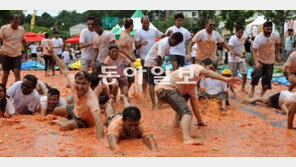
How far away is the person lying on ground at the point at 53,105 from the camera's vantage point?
6.87 meters

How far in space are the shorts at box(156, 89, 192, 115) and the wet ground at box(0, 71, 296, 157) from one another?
1.45ft

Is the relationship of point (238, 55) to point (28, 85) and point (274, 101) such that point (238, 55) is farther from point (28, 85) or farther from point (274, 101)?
point (28, 85)

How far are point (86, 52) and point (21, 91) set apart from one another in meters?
2.54

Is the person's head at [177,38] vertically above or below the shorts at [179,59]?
above

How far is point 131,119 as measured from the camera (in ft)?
16.1

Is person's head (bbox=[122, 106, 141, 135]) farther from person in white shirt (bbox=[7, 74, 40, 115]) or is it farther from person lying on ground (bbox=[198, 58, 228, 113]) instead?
person lying on ground (bbox=[198, 58, 228, 113])

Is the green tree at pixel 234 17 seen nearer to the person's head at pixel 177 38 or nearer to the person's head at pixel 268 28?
the person's head at pixel 268 28

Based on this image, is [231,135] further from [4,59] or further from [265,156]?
[4,59]

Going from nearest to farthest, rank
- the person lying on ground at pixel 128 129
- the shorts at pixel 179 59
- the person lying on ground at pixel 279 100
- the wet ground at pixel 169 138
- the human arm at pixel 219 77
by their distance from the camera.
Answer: the wet ground at pixel 169 138 → the person lying on ground at pixel 128 129 → the human arm at pixel 219 77 → the person lying on ground at pixel 279 100 → the shorts at pixel 179 59

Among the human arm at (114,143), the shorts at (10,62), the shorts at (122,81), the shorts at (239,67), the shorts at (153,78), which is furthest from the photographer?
the shorts at (239,67)

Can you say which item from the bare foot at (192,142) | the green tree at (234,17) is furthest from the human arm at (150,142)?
the green tree at (234,17)

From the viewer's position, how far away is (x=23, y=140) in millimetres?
5223

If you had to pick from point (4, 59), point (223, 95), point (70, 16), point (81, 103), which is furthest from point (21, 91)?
point (70, 16)

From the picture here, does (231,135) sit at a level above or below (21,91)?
below
